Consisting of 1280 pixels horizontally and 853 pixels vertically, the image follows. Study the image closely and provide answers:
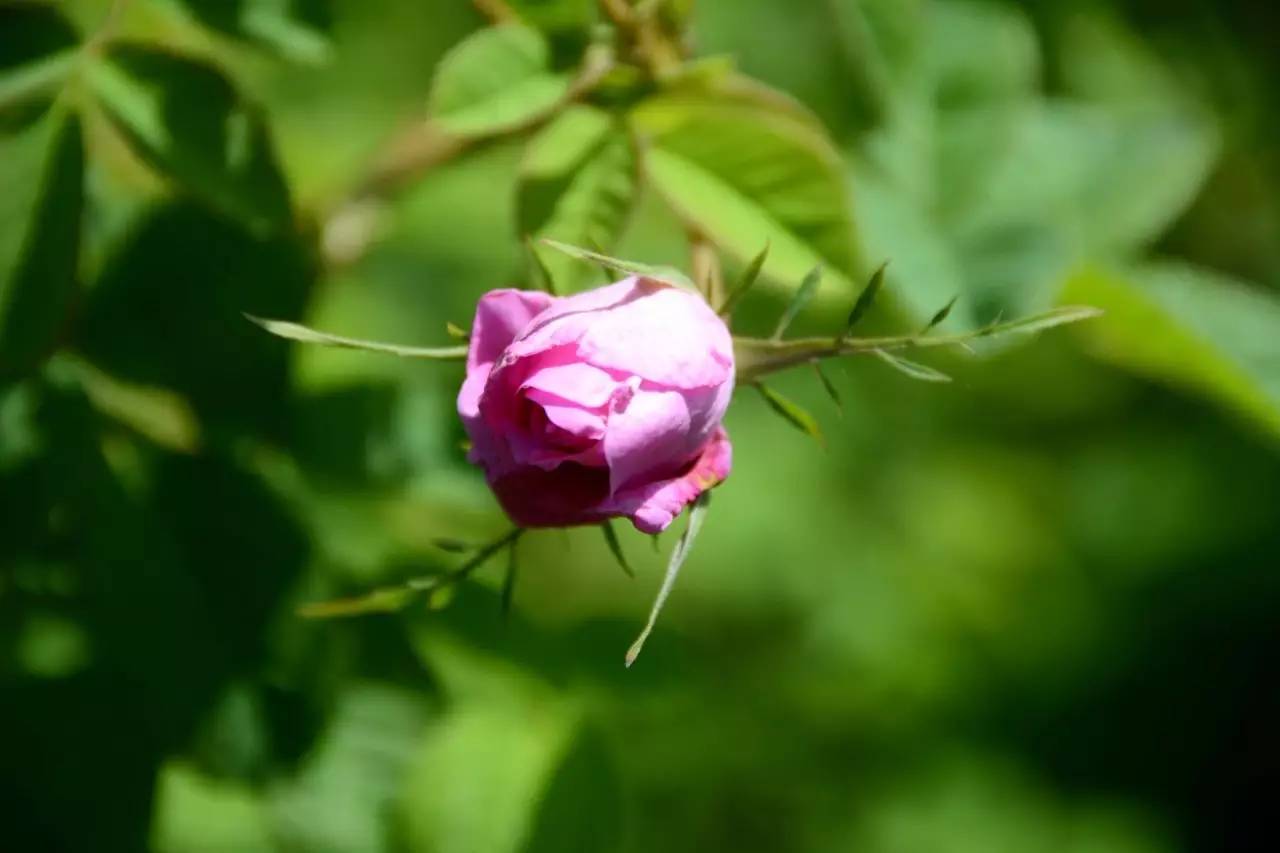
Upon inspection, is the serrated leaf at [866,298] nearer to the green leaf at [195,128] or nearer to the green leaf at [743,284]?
the green leaf at [743,284]

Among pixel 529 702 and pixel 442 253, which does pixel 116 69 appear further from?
pixel 442 253

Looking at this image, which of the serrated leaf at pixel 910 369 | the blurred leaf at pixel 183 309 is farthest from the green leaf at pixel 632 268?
the blurred leaf at pixel 183 309

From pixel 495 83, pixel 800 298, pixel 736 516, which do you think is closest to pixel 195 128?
pixel 495 83

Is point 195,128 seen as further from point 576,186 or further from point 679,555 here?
point 679,555

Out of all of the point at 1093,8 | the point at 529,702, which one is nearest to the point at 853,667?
the point at 529,702

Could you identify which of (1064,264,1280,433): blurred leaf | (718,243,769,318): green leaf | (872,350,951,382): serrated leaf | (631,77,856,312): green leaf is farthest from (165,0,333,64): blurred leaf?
(1064,264,1280,433): blurred leaf

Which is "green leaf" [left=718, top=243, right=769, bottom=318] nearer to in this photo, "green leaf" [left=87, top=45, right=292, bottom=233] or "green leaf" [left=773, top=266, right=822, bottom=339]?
"green leaf" [left=773, top=266, right=822, bottom=339]
